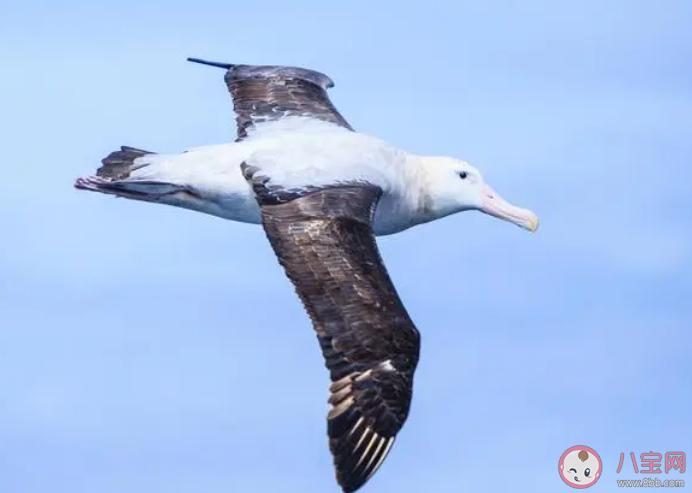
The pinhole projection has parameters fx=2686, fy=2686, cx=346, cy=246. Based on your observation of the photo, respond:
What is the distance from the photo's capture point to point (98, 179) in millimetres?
26719

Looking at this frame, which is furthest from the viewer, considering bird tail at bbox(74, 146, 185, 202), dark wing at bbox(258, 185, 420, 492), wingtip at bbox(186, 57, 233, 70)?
wingtip at bbox(186, 57, 233, 70)

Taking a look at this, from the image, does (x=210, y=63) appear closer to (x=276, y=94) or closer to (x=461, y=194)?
(x=276, y=94)

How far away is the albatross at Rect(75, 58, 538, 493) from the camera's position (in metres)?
23.5

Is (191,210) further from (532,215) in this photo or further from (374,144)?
(532,215)

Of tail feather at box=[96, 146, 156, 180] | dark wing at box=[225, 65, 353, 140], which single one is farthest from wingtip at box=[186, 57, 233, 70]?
tail feather at box=[96, 146, 156, 180]

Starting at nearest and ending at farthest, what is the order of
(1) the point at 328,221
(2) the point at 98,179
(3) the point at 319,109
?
(1) the point at 328,221 < (2) the point at 98,179 < (3) the point at 319,109

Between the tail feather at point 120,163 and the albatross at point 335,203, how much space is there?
2 centimetres

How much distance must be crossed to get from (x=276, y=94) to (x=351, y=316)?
5.46 meters

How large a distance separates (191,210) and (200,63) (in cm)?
444

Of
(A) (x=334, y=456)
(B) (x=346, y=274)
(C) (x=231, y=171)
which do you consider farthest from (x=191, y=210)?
(A) (x=334, y=456)

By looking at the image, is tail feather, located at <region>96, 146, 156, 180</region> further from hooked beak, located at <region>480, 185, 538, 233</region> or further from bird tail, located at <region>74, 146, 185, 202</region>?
hooked beak, located at <region>480, 185, 538, 233</region>

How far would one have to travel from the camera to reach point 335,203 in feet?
82.5

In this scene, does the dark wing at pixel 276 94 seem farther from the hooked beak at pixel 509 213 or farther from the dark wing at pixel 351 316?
the dark wing at pixel 351 316

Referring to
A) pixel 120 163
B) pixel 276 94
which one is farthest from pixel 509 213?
pixel 120 163
